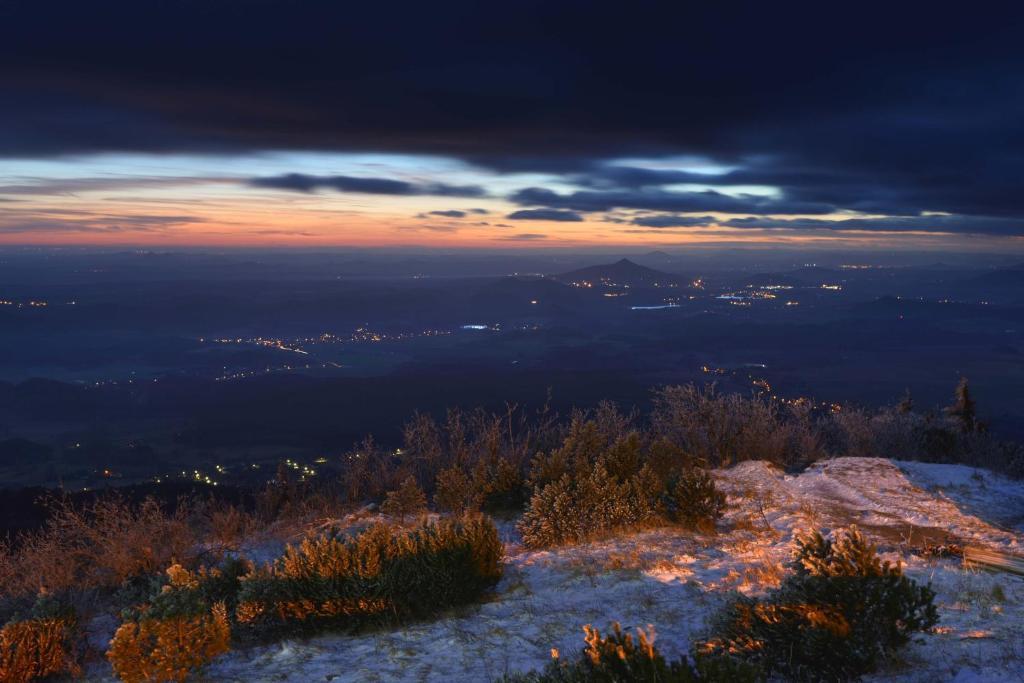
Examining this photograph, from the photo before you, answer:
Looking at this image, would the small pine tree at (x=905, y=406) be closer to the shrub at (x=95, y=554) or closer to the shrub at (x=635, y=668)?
the shrub at (x=635, y=668)

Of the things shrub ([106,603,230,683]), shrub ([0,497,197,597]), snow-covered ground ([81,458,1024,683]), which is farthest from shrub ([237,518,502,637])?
shrub ([0,497,197,597])

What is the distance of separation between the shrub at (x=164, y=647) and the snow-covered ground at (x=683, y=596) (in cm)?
31

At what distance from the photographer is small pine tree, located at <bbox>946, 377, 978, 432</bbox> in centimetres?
2350

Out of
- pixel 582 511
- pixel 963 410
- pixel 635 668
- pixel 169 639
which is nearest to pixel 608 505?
pixel 582 511

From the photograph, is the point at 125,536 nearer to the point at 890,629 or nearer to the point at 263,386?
the point at 890,629

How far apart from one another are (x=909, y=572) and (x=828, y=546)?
310 cm

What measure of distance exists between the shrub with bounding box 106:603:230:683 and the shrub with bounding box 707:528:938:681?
460cm

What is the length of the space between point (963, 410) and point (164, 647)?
94.9 ft

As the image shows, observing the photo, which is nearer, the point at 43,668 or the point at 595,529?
the point at 43,668

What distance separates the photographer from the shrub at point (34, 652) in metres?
5.63

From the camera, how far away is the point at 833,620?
4.59 meters

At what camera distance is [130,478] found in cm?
7706

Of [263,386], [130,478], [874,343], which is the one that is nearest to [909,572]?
[130,478]

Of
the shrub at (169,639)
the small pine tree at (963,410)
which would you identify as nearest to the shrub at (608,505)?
the shrub at (169,639)
